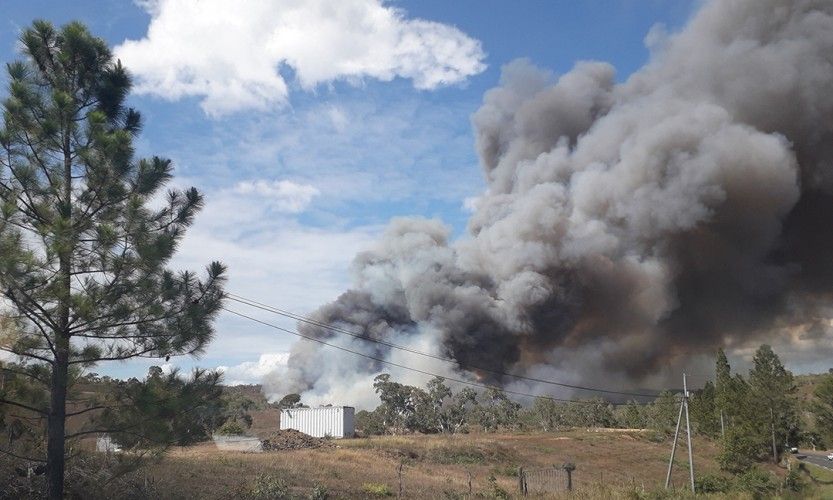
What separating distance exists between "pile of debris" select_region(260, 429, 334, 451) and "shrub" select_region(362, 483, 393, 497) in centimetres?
1667

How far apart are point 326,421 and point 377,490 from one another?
98.4 ft

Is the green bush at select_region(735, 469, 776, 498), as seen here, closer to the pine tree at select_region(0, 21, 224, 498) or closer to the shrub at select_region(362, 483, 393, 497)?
the shrub at select_region(362, 483, 393, 497)

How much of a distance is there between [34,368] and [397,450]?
29.4 meters

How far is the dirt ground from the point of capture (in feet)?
70.5

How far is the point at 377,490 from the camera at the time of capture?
2280 centimetres

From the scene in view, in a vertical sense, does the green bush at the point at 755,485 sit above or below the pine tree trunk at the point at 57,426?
below

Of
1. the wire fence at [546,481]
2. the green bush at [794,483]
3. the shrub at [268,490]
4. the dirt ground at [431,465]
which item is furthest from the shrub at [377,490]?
the green bush at [794,483]

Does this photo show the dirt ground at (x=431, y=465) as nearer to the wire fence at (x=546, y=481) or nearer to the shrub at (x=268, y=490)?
the shrub at (x=268, y=490)

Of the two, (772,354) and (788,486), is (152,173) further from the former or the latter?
(772,354)

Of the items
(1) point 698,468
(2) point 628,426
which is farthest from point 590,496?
(2) point 628,426

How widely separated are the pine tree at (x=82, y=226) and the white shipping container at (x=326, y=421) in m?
40.0

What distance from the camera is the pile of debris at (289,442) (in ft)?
128

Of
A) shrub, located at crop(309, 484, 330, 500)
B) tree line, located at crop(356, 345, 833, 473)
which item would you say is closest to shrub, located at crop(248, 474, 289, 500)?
shrub, located at crop(309, 484, 330, 500)

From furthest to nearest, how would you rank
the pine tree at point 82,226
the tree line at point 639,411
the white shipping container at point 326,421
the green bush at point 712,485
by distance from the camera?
the tree line at point 639,411 < the white shipping container at point 326,421 < the green bush at point 712,485 < the pine tree at point 82,226
